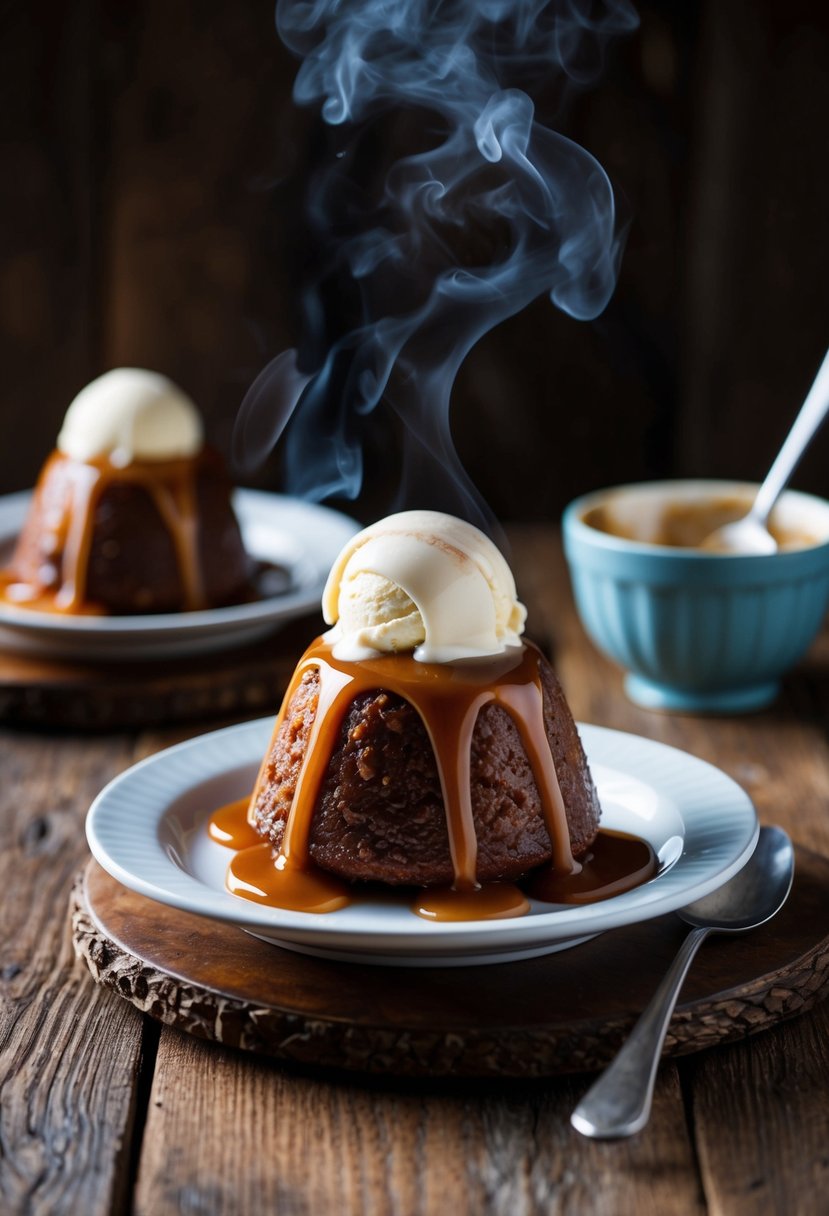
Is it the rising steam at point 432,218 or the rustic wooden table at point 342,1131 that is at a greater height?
the rising steam at point 432,218

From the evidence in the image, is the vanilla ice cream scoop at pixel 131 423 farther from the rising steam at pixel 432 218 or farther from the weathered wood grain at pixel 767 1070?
the weathered wood grain at pixel 767 1070

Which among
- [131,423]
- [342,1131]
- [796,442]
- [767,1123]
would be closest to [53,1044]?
[342,1131]

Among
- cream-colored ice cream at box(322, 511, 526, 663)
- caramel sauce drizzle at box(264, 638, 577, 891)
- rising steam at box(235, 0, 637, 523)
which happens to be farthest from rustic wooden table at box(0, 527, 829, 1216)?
rising steam at box(235, 0, 637, 523)

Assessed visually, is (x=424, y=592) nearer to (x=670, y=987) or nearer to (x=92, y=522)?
(x=670, y=987)

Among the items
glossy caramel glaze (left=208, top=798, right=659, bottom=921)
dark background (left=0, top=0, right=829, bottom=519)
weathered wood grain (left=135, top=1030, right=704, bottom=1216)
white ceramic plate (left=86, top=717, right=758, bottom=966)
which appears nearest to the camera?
weathered wood grain (left=135, top=1030, right=704, bottom=1216)

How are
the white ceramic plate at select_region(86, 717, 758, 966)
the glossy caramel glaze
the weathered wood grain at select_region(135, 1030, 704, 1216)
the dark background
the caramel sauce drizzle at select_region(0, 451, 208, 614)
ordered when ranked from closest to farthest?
the weathered wood grain at select_region(135, 1030, 704, 1216) < the white ceramic plate at select_region(86, 717, 758, 966) < the glossy caramel glaze < the caramel sauce drizzle at select_region(0, 451, 208, 614) < the dark background

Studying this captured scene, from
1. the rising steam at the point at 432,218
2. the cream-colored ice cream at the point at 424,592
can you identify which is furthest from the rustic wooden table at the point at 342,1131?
the rising steam at the point at 432,218

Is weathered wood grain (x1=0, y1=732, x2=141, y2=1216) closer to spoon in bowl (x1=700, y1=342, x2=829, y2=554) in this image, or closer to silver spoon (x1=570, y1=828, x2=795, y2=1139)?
silver spoon (x1=570, y1=828, x2=795, y2=1139)
